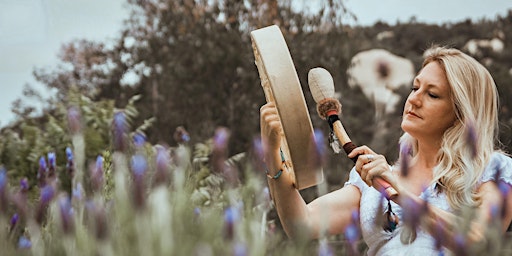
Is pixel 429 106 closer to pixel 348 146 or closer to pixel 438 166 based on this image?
pixel 438 166

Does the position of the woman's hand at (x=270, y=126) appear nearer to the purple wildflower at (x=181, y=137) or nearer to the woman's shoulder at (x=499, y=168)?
the woman's shoulder at (x=499, y=168)

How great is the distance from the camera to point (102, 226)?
4.01 feet

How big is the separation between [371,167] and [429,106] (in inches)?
21.7

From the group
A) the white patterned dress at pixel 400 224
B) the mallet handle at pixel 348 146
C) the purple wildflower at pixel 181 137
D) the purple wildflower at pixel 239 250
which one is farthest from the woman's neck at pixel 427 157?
the purple wildflower at pixel 239 250

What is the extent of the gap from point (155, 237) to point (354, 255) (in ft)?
1.24

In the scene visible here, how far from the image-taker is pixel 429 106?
250 cm

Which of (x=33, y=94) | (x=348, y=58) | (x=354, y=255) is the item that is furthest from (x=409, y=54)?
(x=354, y=255)

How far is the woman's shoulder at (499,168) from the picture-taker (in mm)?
2439

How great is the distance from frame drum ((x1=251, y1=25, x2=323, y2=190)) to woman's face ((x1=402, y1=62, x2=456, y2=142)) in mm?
581

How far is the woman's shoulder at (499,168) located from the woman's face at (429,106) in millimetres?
188

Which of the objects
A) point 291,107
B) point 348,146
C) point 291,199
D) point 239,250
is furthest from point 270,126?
point 239,250

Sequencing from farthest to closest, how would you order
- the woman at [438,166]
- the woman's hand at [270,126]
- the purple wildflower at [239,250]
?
the woman at [438,166], the woman's hand at [270,126], the purple wildflower at [239,250]

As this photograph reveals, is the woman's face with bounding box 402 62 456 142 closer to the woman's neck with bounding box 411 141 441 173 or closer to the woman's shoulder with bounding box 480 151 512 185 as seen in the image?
the woman's neck with bounding box 411 141 441 173

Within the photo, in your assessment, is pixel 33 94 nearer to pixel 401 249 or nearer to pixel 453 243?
pixel 401 249
